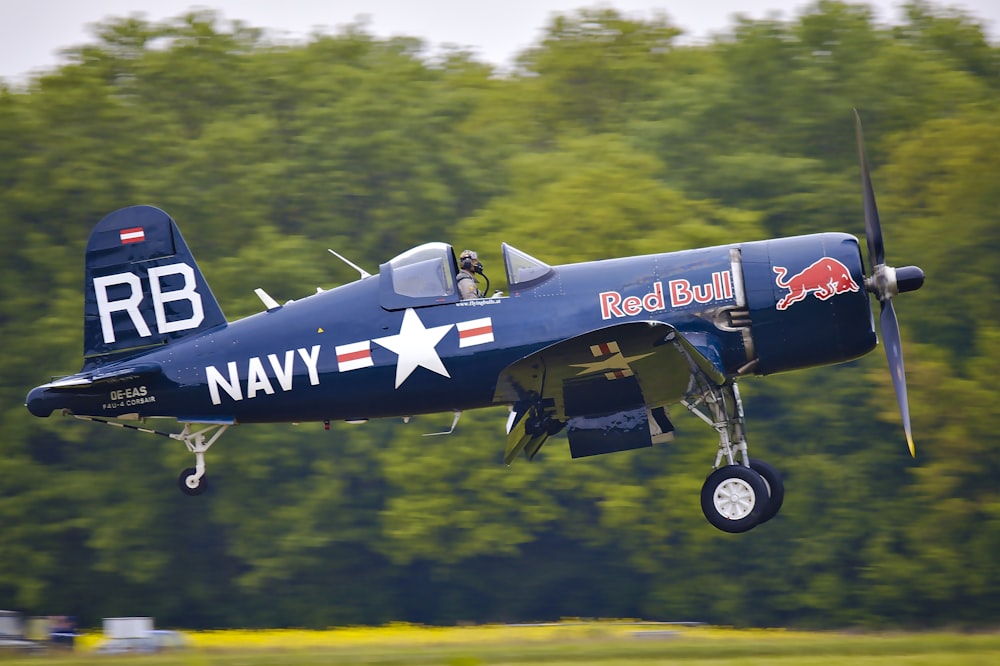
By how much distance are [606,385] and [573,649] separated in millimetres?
2569

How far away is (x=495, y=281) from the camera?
2420 centimetres

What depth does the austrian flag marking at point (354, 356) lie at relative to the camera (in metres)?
11.6

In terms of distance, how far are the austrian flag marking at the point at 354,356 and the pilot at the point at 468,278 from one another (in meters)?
0.99

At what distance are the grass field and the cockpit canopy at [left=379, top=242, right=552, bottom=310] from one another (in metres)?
3.21

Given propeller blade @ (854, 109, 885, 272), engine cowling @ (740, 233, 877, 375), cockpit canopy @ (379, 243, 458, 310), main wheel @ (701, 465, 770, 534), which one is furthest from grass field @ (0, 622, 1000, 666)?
propeller blade @ (854, 109, 885, 272)

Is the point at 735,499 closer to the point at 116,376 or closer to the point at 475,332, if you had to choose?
the point at 475,332

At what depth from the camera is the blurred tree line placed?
24.0m

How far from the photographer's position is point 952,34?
31109 millimetres

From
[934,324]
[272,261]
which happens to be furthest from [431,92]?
[934,324]

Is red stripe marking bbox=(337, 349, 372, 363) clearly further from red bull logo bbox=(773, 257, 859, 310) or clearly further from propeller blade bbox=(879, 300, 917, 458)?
propeller blade bbox=(879, 300, 917, 458)

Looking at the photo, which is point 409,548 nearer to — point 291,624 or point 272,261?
point 291,624

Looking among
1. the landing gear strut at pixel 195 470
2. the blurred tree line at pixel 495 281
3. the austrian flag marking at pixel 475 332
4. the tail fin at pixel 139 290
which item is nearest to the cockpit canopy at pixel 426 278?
the austrian flag marking at pixel 475 332

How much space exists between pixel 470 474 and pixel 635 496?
3212 mm

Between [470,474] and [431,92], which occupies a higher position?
[431,92]
